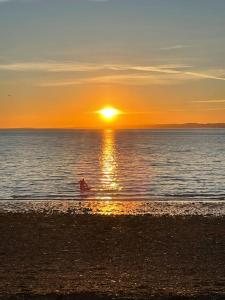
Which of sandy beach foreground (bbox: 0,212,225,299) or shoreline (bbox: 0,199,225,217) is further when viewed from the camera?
shoreline (bbox: 0,199,225,217)

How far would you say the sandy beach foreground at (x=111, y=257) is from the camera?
1154cm

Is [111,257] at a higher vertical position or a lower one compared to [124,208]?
lower

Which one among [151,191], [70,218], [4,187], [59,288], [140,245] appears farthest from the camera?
[4,187]

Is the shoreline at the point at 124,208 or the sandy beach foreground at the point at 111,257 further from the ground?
the shoreline at the point at 124,208

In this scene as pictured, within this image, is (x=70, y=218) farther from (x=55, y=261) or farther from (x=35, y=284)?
(x=35, y=284)

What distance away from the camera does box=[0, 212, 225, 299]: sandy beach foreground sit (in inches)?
454

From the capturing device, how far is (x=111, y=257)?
15703 mm

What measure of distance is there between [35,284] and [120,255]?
4.42 meters

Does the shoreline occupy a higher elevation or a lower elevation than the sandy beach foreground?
higher

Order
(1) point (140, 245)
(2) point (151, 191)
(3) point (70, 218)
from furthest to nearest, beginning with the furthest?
1. (2) point (151, 191)
2. (3) point (70, 218)
3. (1) point (140, 245)

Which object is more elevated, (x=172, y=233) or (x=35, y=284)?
(x=172, y=233)

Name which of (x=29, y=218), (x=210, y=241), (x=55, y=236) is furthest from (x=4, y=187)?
(x=210, y=241)

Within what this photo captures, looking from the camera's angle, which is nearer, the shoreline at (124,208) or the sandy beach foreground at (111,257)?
the sandy beach foreground at (111,257)

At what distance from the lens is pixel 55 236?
19109 mm
